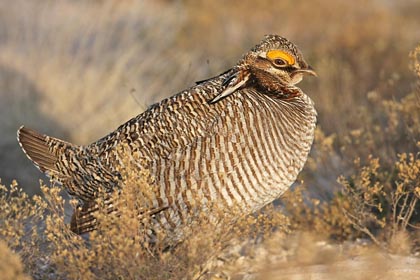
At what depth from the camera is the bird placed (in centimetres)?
488

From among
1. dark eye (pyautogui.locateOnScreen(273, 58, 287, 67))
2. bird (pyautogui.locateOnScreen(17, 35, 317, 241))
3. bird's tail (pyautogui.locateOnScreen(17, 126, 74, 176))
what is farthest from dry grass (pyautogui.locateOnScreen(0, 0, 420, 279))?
dark eye (pyautogui.locateOnScreen(273, 58, 287, 67))

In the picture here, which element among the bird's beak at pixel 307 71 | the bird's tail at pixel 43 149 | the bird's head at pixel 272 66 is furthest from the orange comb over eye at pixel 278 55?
the bird's tail at pixel 43 149

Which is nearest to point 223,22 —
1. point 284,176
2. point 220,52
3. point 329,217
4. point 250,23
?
point 250,23

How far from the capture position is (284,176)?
5055mm

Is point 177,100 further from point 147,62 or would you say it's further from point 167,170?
point 147,62

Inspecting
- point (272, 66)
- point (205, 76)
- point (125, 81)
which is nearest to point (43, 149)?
point (272, 66)

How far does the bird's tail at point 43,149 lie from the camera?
18.6 feet

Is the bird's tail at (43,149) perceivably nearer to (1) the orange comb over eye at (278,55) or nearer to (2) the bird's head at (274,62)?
(2) the bird's head at (274,62)

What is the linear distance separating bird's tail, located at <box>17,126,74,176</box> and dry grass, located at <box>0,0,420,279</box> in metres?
0.32

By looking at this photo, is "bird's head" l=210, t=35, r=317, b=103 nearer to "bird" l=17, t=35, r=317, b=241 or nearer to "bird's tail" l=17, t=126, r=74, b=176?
"bird" l=17, t=35, r=317, b=241

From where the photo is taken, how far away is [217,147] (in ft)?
16.1

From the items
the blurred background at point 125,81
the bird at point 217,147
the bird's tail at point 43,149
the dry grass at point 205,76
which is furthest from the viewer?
the blurred background at point 125,81

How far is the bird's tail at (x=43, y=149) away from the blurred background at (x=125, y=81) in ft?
6.80

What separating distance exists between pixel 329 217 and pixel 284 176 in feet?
4.95
